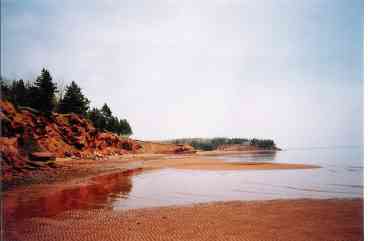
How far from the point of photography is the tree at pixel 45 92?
31.2 m

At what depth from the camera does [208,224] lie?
6.25 m

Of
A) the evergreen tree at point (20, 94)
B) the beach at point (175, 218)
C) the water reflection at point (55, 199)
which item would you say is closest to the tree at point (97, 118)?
the evergreen tree at point (20, 94)

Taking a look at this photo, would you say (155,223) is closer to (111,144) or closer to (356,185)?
(356,185)

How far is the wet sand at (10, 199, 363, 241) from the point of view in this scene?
5.48 m

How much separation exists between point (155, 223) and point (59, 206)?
10.7 ft

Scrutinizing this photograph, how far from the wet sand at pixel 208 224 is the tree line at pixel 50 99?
13.9 metres

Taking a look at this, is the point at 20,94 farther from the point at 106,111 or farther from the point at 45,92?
the point at 106,111

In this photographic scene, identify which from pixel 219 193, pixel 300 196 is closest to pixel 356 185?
pixel 300 196

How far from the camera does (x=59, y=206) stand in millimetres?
8070

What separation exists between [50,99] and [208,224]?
2986 centimetres

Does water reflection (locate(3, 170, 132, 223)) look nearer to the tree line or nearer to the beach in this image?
the beach

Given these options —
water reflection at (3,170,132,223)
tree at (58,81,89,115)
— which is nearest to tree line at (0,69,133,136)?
tree at (58,81,89,115)

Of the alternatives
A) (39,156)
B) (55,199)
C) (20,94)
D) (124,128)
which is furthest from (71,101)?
(55,199)

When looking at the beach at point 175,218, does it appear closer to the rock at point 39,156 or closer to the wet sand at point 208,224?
the wet sand at point 208,224
